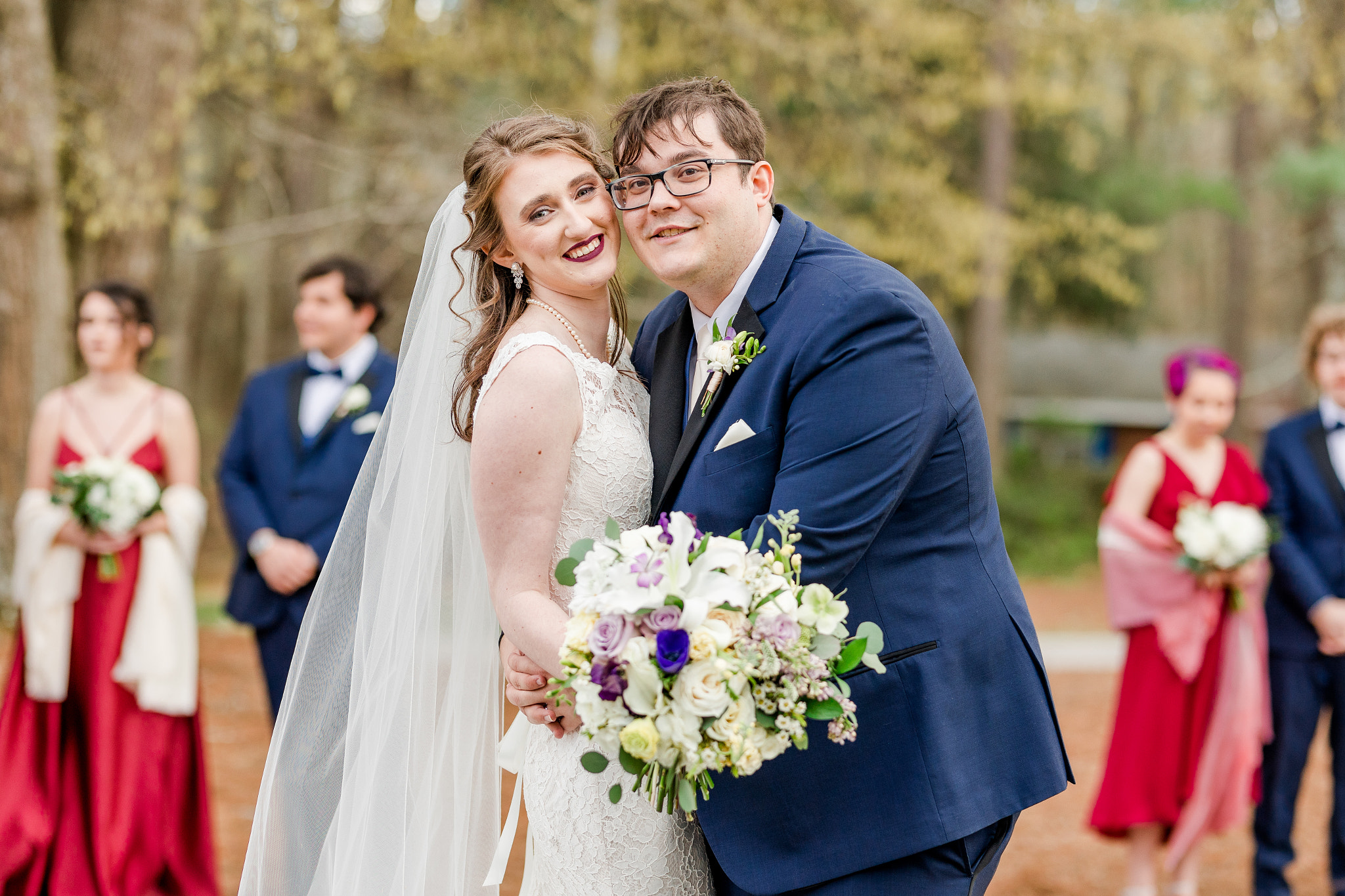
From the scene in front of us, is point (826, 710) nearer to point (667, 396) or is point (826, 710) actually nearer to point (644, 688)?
point (644, 688)

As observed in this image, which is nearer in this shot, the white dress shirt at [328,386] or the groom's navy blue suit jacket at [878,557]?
the groom's navy blue suit jacket at [878,557]

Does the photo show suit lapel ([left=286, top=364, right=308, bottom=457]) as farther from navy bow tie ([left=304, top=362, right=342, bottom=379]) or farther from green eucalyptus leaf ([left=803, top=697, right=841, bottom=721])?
green eucalyptus leaf ([left=803, top=697, right=841, bottom=721])

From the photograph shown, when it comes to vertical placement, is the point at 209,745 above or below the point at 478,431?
below

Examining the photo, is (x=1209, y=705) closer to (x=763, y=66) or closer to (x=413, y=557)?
(x=413, y=557)

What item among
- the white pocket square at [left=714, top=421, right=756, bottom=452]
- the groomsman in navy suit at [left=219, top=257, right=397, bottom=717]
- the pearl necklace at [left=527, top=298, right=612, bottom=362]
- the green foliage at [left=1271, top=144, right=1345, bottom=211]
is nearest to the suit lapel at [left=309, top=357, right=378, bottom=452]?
the groomsman in navy suit at [left=219, top=257, right=397, bottom=717]

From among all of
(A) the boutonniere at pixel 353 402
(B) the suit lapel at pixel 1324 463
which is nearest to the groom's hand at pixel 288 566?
(A) the boutonniere at pixel 353 402

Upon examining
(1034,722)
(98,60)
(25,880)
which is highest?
(98,60)

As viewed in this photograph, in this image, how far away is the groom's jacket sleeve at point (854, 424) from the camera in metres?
2.35

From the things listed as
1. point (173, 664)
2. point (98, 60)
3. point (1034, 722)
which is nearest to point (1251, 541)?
point (1034, 722)

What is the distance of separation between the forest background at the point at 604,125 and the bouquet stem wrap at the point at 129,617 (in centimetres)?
257

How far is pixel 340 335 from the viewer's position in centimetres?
549

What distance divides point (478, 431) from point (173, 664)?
310 centimetres

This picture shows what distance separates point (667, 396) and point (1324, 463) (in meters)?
3.90

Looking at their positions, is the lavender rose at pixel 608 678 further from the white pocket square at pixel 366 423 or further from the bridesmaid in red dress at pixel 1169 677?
the bridesmaid in red dress at pixel 1169 677
